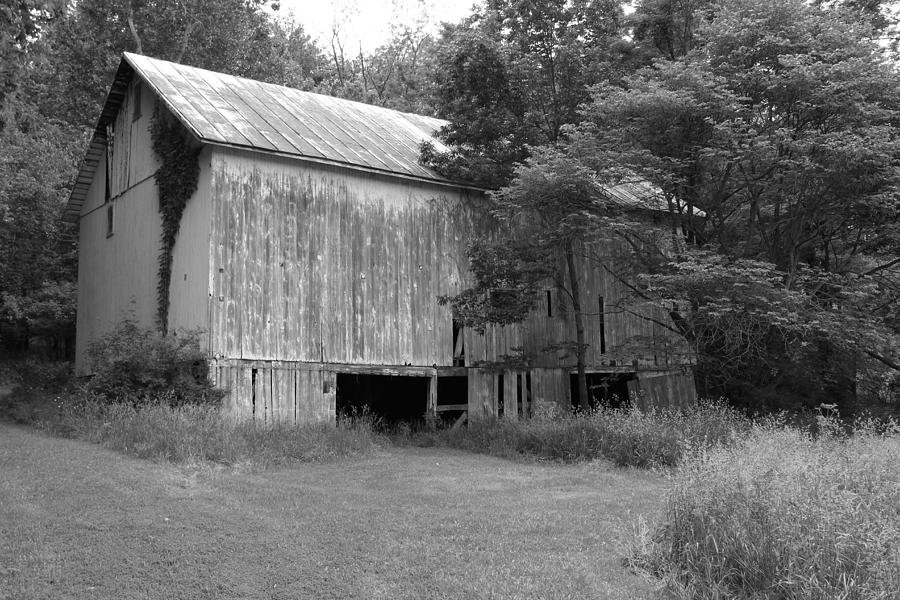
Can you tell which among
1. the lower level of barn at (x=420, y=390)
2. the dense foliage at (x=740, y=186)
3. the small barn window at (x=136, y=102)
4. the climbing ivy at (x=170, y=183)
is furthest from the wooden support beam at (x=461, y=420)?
the small barn window at (x=136, y=102)

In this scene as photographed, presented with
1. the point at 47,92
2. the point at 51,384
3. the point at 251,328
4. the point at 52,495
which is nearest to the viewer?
the point at 52,495

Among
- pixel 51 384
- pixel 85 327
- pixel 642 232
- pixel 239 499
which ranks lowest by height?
pixel 239 499

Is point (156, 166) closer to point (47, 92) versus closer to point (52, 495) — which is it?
point (52, 495)

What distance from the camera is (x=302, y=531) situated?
991 cm

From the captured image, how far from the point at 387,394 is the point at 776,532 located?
646 inches

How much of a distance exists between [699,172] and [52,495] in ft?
48.9

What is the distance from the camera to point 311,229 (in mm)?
18719

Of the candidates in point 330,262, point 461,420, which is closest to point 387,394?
point 461,420

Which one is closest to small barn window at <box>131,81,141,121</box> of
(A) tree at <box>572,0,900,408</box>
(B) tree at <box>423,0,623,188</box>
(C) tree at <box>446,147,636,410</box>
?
(B) tree at <box>423,0,623,188</box>

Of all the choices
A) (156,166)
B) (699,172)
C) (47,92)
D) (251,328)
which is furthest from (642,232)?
(47,92)

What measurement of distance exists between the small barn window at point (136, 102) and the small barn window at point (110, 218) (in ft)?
7.94

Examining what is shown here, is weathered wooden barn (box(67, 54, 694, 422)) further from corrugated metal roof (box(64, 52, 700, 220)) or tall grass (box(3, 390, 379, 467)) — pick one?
tall grass (box(3, 390, 379, 467))

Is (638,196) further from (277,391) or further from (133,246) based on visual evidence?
(133,246)

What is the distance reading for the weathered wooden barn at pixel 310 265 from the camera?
17.7 metres
